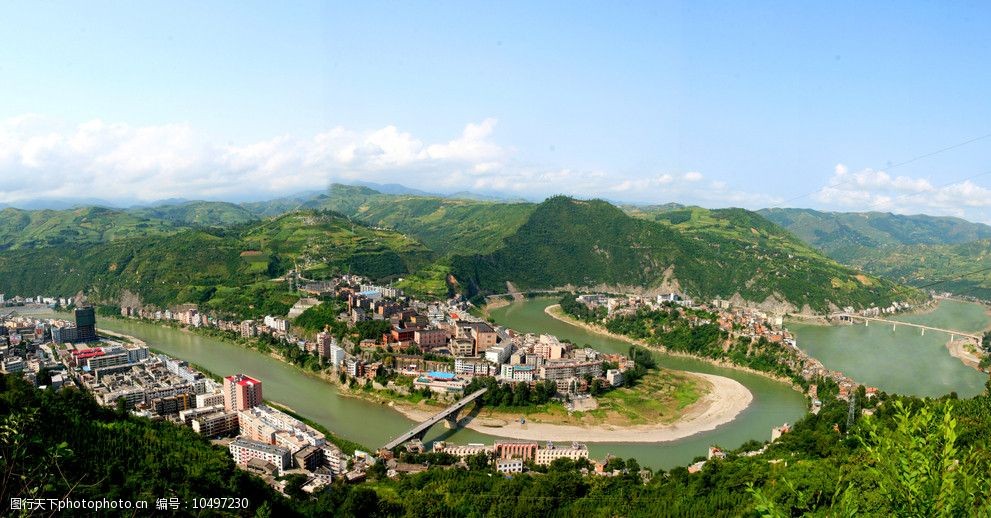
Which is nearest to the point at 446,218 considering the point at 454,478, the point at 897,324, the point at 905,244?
the point at 897,324

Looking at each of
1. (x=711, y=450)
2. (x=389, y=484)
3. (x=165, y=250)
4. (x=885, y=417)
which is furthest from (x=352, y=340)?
(x=165, y=250)

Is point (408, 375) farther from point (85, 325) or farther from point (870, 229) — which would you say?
point (870, 229)

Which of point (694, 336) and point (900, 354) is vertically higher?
point (694, 336)

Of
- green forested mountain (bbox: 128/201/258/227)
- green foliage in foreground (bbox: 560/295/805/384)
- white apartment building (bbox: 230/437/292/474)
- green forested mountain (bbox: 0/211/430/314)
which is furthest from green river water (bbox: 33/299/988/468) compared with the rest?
green forested mountain (bbox: 128/201/258/227)

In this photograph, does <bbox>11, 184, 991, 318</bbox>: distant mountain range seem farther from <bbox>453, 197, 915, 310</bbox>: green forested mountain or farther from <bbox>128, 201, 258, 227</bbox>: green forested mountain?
<bbox>128, 201, 258, 227</bbox>: green forested mountain

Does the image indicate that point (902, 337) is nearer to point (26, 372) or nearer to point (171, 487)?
point (171, 487)
